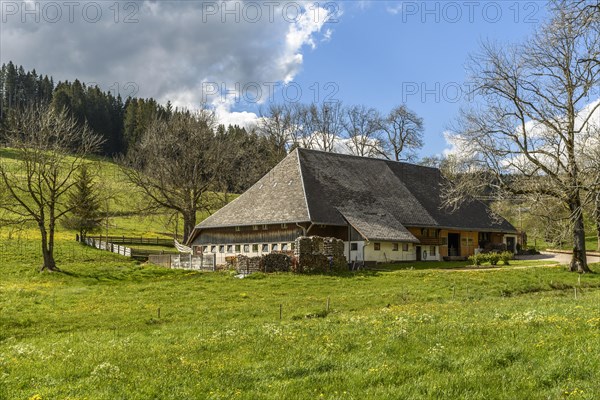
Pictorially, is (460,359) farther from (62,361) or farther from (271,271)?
(271,271)

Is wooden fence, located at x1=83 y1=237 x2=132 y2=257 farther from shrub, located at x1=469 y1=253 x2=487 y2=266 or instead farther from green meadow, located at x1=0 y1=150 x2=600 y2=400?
shrub, located at x1=469 y1=253 x2=487 y2=266

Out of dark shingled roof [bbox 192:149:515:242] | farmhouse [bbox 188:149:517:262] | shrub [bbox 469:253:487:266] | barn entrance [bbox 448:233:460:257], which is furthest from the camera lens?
barn entrance [bbox 448:233:460:257]

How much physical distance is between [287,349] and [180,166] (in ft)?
173

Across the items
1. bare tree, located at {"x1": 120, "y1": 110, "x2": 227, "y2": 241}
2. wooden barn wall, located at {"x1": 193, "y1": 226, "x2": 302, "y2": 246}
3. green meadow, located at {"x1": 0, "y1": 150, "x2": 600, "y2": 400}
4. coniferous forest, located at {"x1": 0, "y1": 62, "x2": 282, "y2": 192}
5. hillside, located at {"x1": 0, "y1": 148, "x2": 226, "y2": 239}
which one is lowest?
green meadow, located at {"x1": 0, "y1": 150, "x2": 600, "y2": 400}

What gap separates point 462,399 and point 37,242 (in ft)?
185

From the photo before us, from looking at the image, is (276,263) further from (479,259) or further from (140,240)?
(140,240)

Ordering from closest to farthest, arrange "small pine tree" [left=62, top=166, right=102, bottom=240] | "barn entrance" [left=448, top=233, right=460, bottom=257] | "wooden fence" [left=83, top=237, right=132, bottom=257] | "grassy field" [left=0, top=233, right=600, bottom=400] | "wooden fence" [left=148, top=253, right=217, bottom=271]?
1. "grassy field" [left=0, top=233, right=600, bottom=400]
2. "wooden fence" [left=148, top=253, right=217, bottom=271]
3. "wooden fence" [left=83, top=237, right=132, bottom=257]
4. "barn entrance" [left=448, top=233, right=460, bottom=257]
5. "small pine tree" [left=62, top=166, right=102, bottom=240]

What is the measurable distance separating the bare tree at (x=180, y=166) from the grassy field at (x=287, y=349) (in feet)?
113

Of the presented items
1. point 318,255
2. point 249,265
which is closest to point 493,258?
point 318,255

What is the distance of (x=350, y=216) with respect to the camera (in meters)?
49.3

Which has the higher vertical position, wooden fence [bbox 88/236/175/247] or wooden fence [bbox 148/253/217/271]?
wooden fence [bbox 88/236/175/247]

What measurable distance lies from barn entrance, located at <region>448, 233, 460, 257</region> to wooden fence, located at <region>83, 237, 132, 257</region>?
32305 millimetres

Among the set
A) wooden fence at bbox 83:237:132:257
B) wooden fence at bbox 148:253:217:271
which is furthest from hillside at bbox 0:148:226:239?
wooden fence at bbox 148:253:217:271

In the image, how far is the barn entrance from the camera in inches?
2315
